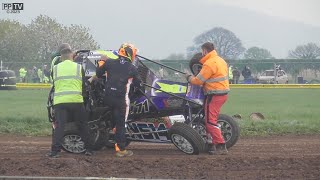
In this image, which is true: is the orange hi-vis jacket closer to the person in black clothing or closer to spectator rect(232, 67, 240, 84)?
the person in black clothing

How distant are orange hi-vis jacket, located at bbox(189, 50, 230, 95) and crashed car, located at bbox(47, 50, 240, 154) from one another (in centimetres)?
24

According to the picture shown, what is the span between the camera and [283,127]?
47.9ft

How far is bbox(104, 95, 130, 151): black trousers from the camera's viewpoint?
9.91 metres

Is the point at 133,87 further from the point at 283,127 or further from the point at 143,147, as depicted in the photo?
the point at 283,127

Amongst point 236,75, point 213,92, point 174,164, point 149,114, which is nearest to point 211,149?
point 213,92

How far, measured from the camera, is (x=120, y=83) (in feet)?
32.4

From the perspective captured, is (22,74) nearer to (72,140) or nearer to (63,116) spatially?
(72,140)

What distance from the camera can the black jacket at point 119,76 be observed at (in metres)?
9.89

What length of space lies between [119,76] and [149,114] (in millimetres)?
990

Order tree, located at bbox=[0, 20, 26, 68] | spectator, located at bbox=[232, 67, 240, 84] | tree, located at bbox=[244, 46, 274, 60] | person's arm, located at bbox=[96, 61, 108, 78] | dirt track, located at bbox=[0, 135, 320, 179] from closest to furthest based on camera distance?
dirt track, located at bbox=[0, 135, 320, 179] < person's arm, located at bbox=[96, 61, 108, 78] < spectator, located at bbox=[232, 67, 240, 84] < tree, located at bbox=[0, 20, 26, 68] < tree, located at bbox=[244, 46, 274, 60]

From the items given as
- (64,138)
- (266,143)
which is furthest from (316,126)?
(64,138)

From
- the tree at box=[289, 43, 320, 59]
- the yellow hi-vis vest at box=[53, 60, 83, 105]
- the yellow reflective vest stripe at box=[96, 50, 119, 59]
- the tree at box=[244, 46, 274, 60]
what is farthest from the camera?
the tree at box=[244, 46, 274, 60]

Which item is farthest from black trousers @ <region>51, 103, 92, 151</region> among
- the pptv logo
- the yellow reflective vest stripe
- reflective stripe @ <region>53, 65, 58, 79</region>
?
the pptv logo

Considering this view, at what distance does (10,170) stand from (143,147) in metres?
3.76
